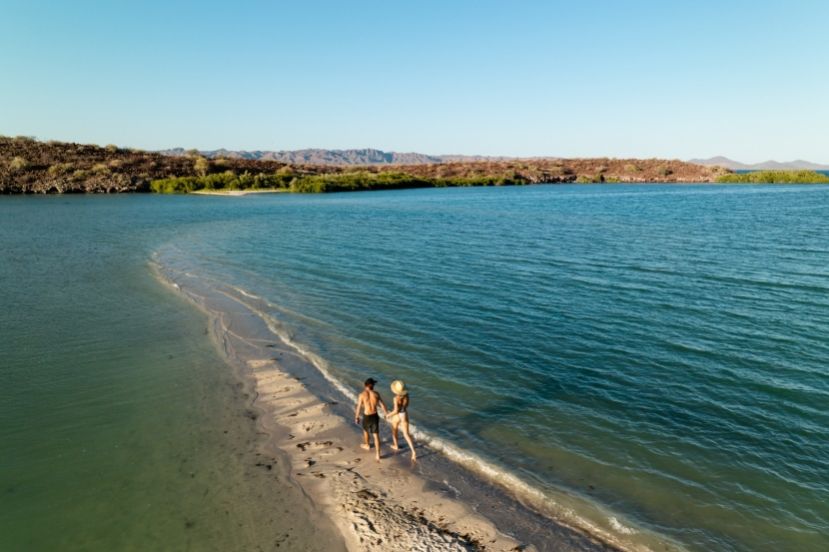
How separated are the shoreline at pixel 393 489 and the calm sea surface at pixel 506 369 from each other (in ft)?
2.14

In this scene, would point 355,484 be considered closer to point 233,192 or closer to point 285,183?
point 233,192

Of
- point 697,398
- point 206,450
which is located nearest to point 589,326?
point 697,398

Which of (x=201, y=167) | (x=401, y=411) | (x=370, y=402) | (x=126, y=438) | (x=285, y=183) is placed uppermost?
(x=201, y=167)

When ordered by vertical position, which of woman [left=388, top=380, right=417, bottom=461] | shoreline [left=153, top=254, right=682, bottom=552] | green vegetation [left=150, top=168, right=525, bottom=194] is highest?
green vegetation [left=150, top=168, right=525, bottom=194]

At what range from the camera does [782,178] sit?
126 m

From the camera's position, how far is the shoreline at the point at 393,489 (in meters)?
8.69

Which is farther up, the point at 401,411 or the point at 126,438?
the point at 401,411

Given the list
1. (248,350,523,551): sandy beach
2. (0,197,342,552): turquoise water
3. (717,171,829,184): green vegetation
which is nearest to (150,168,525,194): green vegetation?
(717,171,829,184): green vegetation

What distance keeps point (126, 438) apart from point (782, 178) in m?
150

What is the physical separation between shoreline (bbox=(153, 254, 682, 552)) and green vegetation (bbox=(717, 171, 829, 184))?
14348cm

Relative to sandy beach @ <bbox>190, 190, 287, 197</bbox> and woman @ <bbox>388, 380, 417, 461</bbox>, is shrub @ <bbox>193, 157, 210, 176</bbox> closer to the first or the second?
sandy beach @ <bbox>190, 190, 287, 197</bbox>

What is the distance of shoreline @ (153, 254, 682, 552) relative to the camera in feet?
28.5

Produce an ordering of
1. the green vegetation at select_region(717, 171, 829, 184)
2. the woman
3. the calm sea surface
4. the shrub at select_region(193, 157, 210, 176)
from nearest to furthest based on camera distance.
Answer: the calm sea surface → the woman → the shrub at select_region(193, 157, 210, 176) → the green vegetation at select_region(717, 171, 829, 184)

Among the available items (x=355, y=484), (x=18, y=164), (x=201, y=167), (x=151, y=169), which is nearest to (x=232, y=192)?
(x=201, y=167)
